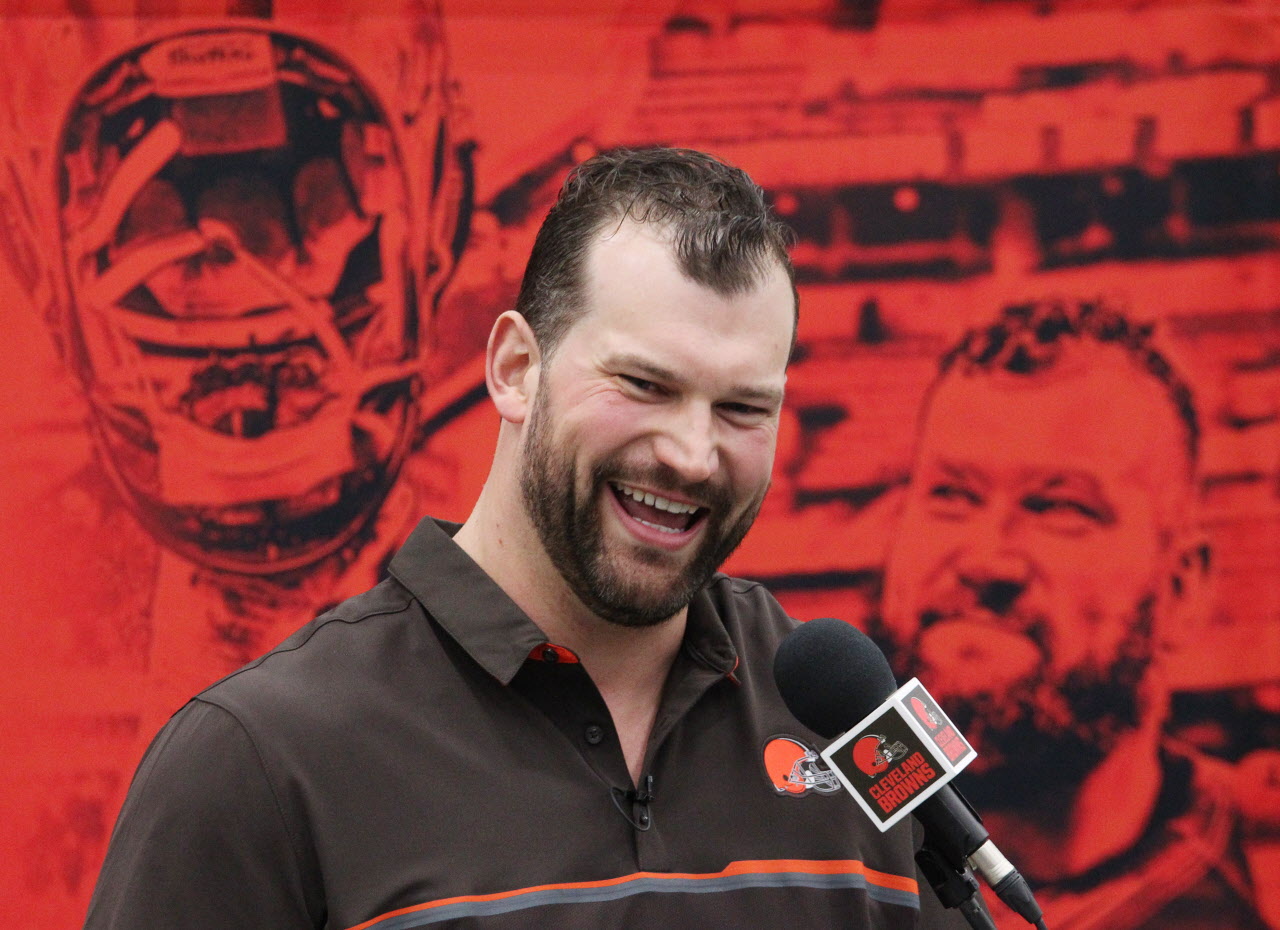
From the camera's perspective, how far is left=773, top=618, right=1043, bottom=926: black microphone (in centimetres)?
105

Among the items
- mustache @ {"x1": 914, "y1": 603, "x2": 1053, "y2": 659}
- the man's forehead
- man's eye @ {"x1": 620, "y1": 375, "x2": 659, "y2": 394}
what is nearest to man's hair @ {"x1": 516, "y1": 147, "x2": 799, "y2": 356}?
man's eye @ {"x1": 620, "y1": 375, "x2": 659, "y2": 394}

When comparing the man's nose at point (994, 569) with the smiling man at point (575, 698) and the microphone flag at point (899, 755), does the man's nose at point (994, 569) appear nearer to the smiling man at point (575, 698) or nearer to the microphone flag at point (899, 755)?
the smiling man at point (575, 698)

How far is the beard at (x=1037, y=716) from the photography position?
261 cm

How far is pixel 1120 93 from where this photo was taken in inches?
104

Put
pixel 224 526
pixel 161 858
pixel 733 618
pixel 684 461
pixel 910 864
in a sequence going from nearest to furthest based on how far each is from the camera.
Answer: pixel 161 858
pixel 684 461
pixel 910 864
pixel 733 618
pixel 224 526

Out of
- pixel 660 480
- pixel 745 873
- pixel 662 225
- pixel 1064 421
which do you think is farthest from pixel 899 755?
pixel 1064 421

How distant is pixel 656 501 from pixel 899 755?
36 centimetres

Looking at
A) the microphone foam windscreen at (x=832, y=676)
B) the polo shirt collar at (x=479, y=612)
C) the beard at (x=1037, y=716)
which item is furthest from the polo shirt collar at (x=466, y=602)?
the beard at (x=1037, y=716)

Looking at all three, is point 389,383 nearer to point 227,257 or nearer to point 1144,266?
point 227,257

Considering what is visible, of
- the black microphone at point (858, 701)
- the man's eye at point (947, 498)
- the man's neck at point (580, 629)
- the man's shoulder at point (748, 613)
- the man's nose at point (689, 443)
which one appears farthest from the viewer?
the man's eye at point (947, 498)

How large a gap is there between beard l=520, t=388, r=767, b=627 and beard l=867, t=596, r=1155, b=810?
133 centimetres

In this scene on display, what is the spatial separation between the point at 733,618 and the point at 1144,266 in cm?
158

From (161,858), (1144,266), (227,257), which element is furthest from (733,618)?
(1144,266)

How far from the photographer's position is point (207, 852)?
1133mm
